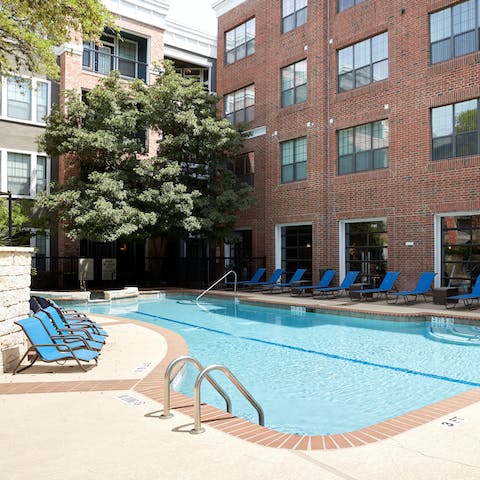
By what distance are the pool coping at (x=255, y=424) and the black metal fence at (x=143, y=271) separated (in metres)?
15.4

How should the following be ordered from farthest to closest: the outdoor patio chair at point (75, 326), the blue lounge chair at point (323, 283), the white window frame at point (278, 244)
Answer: the white window frame at point (278, 244) < the blue lounge chair at point (323, 283) < the outdoor patio chair at point (75, 326)

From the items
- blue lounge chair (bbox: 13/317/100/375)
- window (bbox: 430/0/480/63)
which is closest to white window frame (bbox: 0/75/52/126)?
window (bbox: 430/0/480/63)

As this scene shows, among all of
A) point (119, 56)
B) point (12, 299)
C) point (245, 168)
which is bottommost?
point (12, 299)

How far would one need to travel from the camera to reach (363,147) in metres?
18.0

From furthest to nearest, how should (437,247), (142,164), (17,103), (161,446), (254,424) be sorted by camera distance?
1. (17,103)
2. (142,164)
3. (437,247)
4. (254,424)
5. (161,446)

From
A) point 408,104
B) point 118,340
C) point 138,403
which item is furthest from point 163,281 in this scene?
point 138,403

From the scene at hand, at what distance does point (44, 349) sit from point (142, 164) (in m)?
14.3

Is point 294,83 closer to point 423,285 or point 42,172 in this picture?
point 423,285

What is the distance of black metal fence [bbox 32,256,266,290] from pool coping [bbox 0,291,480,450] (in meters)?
15.4

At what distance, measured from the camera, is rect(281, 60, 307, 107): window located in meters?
20.5

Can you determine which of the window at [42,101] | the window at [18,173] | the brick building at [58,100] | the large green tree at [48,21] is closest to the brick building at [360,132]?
the brick building at [58,100]

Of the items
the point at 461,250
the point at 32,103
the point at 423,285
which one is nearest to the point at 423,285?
the point at 423,285

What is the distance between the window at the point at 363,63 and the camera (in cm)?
1755

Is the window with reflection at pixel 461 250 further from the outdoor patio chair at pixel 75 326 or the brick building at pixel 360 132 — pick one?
the outdoor patio chair at pixel 75 326
